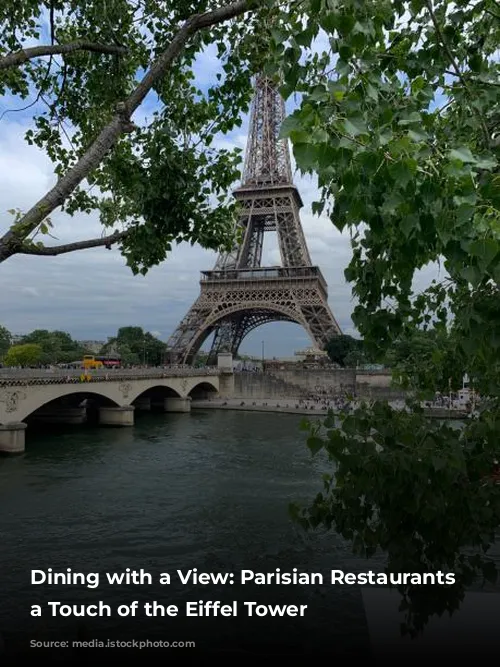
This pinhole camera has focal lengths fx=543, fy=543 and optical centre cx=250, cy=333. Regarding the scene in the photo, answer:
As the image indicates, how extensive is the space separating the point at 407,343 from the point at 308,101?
2.54 meters

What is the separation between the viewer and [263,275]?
2283 inches

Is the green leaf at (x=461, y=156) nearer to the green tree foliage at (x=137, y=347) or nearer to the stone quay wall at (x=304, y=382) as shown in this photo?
the stone quay wall at (x=304, y=382)

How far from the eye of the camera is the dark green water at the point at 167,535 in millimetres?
8211

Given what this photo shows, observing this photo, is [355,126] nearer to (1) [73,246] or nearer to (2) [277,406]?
(1) [73,246]

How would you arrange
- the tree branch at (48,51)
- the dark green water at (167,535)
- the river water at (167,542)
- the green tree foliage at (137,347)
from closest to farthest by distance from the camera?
the tree branch at (48,51) < the river water at (167,542) < the dark green water at (167,535) < the green tree foliage at (137,347)

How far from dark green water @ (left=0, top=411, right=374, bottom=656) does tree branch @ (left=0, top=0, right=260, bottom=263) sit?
5.95 meters

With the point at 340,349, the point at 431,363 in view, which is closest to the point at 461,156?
the point at 431,363

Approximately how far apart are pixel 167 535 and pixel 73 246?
9172 millimetres

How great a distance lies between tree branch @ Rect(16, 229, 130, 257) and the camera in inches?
186

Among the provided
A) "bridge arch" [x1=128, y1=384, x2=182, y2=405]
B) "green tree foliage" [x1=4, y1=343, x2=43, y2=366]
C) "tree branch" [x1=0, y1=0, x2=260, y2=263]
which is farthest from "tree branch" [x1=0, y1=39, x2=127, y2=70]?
"green tree foliage" [x1=4, y1=343, x2=43, y2=366]

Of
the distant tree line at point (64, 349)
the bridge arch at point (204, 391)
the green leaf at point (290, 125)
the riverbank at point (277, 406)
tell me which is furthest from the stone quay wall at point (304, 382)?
the green leaf at point (290, 125)

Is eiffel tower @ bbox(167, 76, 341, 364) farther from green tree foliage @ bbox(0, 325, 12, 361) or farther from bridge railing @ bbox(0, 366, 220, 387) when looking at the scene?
green tree foliage @ bbox(0, 325, 12, 361)

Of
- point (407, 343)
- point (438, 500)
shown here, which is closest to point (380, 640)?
point (438, 500)

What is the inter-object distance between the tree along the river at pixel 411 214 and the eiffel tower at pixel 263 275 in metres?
50.4
